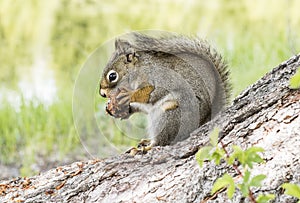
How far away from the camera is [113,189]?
1.58 meters

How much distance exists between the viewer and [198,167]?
146 centimetres

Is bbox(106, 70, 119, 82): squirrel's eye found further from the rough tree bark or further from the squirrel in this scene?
the rough tree bark

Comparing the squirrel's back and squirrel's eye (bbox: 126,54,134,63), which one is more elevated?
squirrel's eye (bbox: 126,54,134,63)

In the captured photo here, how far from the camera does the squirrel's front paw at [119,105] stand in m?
1.77

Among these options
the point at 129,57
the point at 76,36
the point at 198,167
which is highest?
the point at 76,36

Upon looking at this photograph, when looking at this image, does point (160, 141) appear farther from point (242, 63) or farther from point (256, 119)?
point (242, 63)

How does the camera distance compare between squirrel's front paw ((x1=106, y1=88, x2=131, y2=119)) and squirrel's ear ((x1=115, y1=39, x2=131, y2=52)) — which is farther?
squirrel's ear ((x1=115, y1=39, x2=131, y2=52))

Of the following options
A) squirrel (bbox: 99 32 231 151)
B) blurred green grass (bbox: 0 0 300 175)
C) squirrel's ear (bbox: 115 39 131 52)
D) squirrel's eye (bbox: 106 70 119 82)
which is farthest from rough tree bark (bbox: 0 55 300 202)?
blurred green grass (bbox: 0 0 300 175)

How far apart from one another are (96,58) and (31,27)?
2682mm

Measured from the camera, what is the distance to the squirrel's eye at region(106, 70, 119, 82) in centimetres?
182

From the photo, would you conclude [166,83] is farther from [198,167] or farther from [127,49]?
[198,167]

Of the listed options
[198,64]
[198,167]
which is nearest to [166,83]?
[198,64]

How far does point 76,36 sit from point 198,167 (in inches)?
126

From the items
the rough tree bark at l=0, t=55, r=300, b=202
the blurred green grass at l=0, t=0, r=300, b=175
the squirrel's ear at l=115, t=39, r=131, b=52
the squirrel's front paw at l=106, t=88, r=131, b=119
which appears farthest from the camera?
the blurred green grass at l=0, t=0, r=300, b=175
